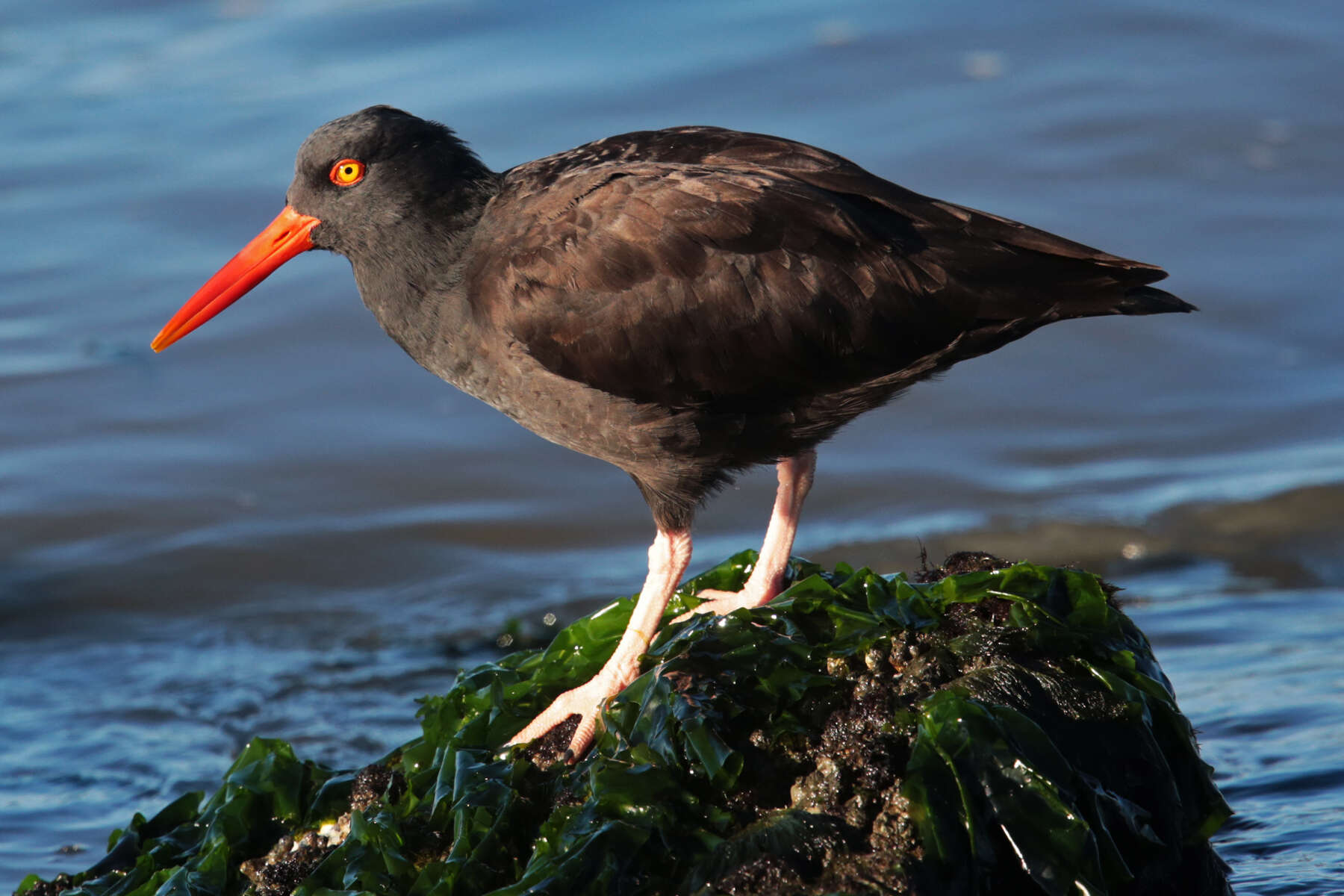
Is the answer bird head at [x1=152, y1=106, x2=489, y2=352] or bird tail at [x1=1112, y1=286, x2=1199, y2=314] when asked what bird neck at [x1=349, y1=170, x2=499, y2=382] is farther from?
bird tail at [x1=1112, y1=286, x2=1199, y2=314]

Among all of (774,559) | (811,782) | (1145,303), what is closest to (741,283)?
(774,559)

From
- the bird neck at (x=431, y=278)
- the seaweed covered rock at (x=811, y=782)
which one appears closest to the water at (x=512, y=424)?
the seaweed covered rock at (x=811, y=782)

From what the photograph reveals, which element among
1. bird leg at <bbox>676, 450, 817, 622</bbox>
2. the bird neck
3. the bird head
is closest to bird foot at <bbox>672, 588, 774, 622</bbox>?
bird leg at <bbox>676, 450, 817, 622</bbox>

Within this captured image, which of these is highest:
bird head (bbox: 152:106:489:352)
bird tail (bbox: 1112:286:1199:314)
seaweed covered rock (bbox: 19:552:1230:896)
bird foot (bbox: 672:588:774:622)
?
bird head (bbox: 152:106:489:352)

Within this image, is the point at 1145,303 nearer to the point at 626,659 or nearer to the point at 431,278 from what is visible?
the point at 626,659

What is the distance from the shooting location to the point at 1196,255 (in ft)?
32.3

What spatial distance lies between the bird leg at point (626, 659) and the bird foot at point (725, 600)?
0.13 meters

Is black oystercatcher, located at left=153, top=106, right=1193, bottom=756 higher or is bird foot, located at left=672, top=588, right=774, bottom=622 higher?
black oystercatcher, located at left=153, top=106, right=1193, bottom=756

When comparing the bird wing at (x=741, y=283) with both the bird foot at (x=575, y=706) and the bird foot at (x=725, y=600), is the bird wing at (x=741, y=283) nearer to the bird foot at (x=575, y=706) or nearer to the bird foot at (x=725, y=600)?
the bird foot at (x=725, y=600)

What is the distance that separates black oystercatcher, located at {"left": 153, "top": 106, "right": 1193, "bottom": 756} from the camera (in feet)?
14.9

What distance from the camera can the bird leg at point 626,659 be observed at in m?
4.23

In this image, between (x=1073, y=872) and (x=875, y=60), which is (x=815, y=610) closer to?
(x=1073, y=872)

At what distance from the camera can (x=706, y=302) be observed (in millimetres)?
4551

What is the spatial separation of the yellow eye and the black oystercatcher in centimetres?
33
